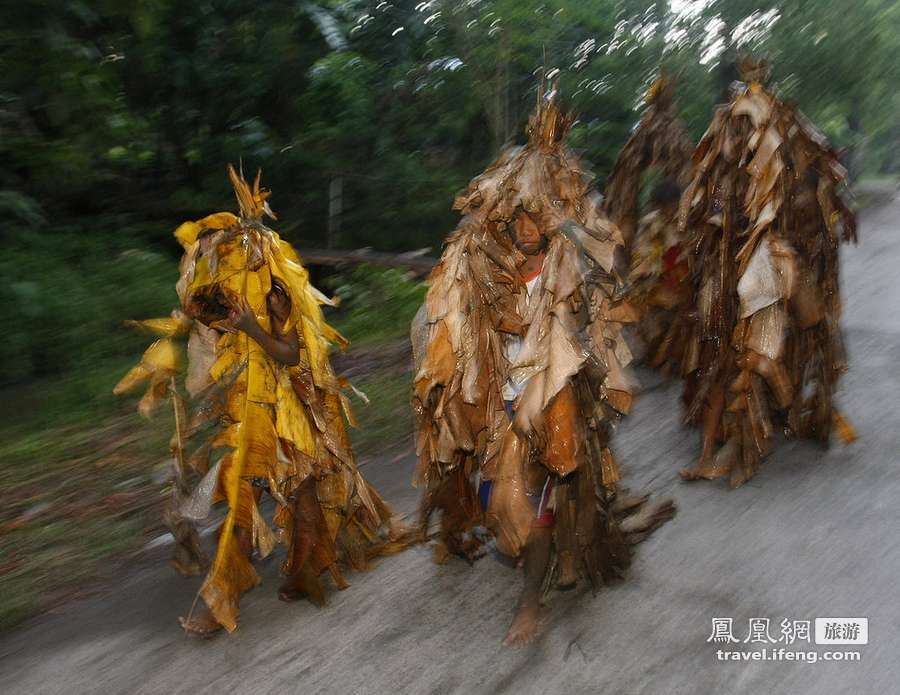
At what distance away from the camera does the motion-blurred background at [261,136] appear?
659cm

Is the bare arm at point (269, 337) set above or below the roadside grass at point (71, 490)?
above

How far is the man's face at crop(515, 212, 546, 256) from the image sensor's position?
12.8 feet

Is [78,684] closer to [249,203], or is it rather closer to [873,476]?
[249,203]

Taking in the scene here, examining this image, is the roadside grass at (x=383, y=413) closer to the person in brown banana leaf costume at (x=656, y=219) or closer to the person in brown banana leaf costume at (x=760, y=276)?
the person in brown banana leaf costume at (x=656, y=219)

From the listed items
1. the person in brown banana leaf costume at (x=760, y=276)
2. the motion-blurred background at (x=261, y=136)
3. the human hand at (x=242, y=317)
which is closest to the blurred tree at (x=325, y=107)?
the motion-blurred background at (x=261, y=136)

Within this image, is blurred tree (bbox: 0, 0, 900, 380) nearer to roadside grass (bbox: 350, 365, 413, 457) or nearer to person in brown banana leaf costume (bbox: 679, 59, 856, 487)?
roadside grass (bbox: 350, 365, 413, 457)

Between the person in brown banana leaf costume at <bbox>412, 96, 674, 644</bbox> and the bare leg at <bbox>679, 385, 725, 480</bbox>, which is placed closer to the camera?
the person in brown banana leaf costume at <bbox>412, 96, 674, 644</bbox>

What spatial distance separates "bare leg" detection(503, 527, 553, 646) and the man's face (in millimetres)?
1191

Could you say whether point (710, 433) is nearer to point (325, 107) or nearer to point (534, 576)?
point (534, 576)

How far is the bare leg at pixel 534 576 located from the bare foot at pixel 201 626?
1279mm

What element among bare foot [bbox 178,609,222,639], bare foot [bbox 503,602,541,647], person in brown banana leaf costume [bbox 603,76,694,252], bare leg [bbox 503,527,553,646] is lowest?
bare foot [bbox 503,602,541,647]

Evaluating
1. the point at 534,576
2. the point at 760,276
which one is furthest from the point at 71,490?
the point at 760,276

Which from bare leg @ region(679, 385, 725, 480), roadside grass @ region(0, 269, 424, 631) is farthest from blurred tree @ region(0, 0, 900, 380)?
bare leg @ region(679, 385, 725, 480)

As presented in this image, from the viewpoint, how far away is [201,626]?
13.0 ft
